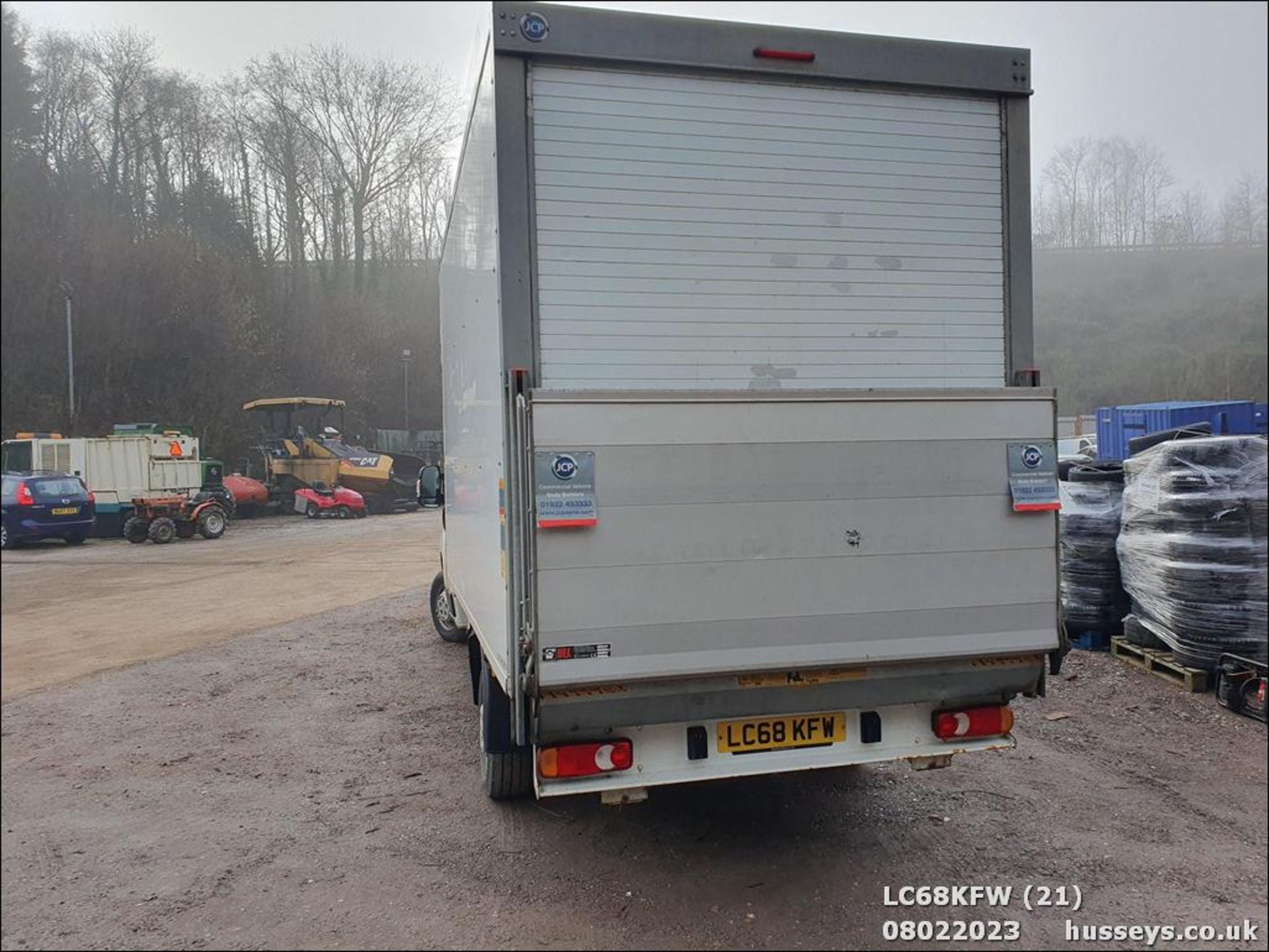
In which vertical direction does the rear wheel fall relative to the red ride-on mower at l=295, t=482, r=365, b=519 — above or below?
above

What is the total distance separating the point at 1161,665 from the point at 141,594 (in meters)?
6.26

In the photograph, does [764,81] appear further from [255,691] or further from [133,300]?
[255,691]

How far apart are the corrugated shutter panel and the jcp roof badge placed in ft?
0.33

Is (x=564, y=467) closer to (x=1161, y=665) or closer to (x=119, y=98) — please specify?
(x=119, y=98)

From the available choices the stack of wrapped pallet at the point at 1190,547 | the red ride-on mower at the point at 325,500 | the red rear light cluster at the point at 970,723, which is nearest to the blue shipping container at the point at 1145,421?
the stack of wrapped pallet at the point at 1190,547

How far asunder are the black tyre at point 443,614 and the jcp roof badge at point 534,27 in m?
4.98

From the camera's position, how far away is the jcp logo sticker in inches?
106

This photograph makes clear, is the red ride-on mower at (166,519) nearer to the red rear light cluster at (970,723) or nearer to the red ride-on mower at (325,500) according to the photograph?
the red ride-on mower at (325,500)

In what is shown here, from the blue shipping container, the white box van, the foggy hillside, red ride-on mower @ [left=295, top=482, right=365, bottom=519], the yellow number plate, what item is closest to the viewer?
the foggy hillside

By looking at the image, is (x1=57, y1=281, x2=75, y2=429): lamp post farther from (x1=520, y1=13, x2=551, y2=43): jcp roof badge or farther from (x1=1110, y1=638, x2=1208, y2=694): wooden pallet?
(x1=1110, y1=638, x2=1208, y2=694): wooden pallet

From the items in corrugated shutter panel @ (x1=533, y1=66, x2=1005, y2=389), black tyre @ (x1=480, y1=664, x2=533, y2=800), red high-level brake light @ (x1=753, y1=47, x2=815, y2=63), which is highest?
red high-level brake light @ (x1=753, y1=47, x2=815, y2=63)

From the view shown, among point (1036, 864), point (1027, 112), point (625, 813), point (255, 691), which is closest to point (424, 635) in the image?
point (255, 691)

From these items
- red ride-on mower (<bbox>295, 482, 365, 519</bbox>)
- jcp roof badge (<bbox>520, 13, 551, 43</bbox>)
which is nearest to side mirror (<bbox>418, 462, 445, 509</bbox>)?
red ride-on mower (<bbox>295, 482, 365, 519</bbox>)

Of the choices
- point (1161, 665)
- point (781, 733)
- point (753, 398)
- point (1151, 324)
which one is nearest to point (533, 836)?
point (781, 733)
